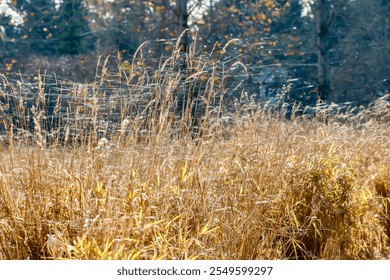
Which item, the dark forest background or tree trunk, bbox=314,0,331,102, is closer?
tree trunk, bbox=314,0,331,102

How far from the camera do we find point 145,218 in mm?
3082

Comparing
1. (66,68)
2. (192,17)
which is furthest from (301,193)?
(66,68)

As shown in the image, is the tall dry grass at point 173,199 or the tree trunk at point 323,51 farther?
the tree trunk at point 323,51
